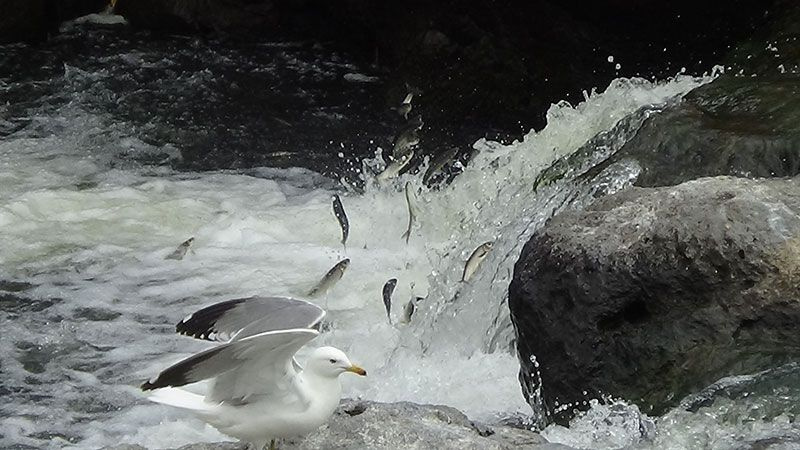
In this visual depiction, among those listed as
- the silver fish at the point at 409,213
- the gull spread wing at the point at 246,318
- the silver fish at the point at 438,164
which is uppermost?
the gull spread wing at the point at 246,318

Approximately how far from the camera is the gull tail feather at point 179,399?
3.49 meters

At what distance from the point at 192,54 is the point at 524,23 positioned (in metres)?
2.94

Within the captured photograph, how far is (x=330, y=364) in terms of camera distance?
370 cm

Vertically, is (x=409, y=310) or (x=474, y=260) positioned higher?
(x=474, y=260)

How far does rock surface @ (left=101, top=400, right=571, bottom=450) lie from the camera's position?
12.0 ft

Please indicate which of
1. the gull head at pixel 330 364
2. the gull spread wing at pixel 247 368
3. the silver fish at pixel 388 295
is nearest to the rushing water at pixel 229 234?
the silver fish at pixel 388 295

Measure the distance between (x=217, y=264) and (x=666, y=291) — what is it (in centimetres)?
344

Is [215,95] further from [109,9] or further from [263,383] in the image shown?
[263,383]

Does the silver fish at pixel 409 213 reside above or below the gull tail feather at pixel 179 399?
below

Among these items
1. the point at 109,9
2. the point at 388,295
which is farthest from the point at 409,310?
the point at 109,9

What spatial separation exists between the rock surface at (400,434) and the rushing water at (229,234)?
52 centimetres

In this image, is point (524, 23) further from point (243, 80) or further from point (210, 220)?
point (210, 220)

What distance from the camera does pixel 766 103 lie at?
6.55 meters

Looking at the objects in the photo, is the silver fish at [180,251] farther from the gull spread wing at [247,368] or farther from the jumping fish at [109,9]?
the jumping fish at [109,9]
